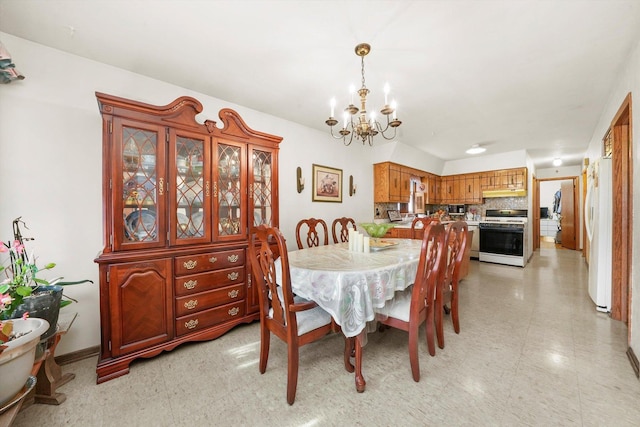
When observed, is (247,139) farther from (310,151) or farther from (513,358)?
(513,358)

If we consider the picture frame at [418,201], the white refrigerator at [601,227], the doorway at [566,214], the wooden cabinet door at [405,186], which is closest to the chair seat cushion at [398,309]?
the white refrigerator at [601,227]

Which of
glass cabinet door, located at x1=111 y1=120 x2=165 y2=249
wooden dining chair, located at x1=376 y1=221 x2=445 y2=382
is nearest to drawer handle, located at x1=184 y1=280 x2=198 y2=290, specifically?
glass cabinet door, located at x1=111 y1=120 x2=165 y2=249

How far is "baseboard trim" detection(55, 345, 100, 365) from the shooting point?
1.91 m

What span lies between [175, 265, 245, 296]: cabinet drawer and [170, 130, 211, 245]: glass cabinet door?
1.02ft

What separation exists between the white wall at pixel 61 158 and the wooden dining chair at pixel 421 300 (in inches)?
93.9

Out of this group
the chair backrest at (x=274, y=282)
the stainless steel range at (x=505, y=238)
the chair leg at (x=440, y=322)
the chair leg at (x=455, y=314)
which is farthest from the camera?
the stainless steel range at (x=505, y=238)

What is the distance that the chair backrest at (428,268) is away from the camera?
1568mm

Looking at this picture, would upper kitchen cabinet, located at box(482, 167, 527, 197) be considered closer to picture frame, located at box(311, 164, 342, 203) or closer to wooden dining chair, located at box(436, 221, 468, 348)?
picture frame, located at box(311, 164, 342, 203)

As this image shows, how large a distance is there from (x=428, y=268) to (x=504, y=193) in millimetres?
5151

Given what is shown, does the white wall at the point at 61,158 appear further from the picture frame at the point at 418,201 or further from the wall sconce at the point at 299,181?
the picture frame at the point at 418,201

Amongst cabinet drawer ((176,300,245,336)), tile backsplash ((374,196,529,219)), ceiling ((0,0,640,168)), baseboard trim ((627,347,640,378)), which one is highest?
ceiling ((0,0,640,168))

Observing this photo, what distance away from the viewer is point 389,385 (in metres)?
1.63

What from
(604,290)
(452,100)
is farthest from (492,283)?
(452,100)

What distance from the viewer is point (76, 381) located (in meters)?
1.72
